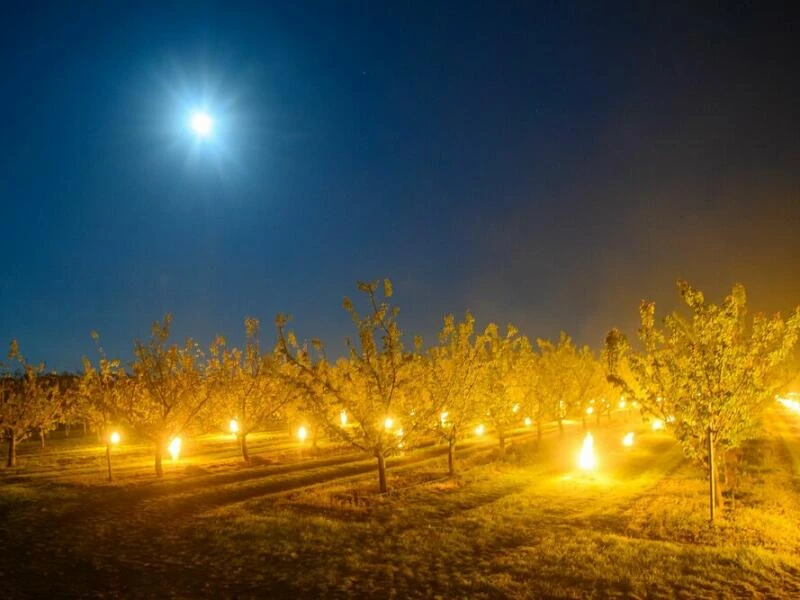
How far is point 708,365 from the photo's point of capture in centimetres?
1673

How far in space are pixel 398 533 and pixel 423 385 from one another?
8.94 meters

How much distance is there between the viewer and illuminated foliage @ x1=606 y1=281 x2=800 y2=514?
16625mm

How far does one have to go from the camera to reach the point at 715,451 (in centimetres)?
1858

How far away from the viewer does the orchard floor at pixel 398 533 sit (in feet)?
39.5

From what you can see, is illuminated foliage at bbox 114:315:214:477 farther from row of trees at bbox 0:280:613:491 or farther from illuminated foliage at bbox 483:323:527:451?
illuminated foliage at bbox 483:323:527:451

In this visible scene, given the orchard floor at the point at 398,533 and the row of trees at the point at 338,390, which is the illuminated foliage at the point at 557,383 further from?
the orchard floor at the point at 398,533

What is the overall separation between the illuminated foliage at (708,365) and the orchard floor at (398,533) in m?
3.06

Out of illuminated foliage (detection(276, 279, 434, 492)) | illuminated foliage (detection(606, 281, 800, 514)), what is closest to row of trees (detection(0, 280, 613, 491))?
illuminated foliage (detection(276, 279, 434, 492))

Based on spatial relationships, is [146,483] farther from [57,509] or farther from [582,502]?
[582,502]

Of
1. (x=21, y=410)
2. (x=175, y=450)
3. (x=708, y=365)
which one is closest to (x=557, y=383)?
(x=708, y=365)

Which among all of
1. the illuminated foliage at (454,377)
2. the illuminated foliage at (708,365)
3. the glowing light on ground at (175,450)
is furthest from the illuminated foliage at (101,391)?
the illuminated foliage at (708,365)

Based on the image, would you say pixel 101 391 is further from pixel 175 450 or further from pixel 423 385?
pixel 423 385

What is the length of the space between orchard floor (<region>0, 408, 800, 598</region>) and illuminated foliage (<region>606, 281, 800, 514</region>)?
10.0ft

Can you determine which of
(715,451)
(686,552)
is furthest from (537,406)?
(686,552)
